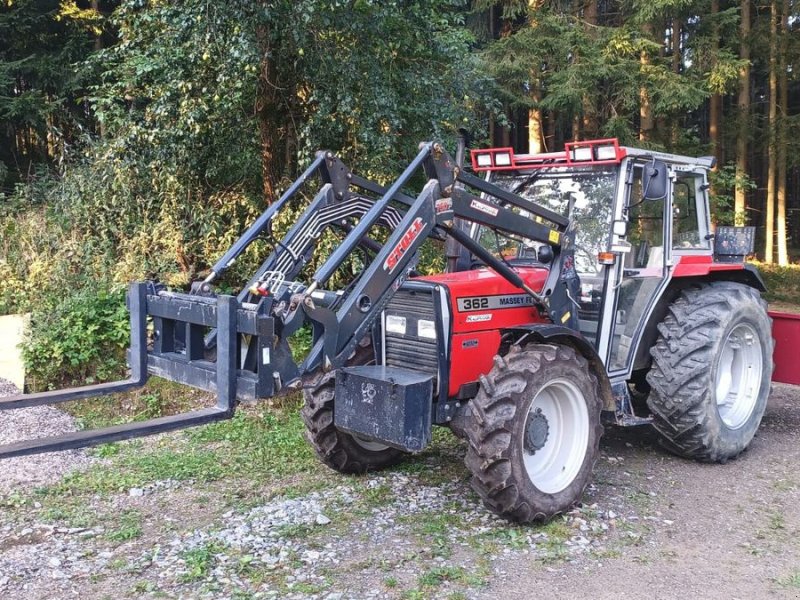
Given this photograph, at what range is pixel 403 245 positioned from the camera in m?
4.16

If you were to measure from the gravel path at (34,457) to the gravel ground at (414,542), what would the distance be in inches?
3.9

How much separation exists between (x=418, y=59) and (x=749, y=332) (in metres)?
4.83

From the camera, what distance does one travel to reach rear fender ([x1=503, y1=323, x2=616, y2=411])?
471 cm

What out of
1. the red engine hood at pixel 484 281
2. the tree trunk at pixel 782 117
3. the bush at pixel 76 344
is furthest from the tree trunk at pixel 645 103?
the bush at pixel 76 344

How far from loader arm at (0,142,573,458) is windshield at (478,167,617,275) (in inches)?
21.6

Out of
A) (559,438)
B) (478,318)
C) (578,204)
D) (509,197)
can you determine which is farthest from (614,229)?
(559,438)

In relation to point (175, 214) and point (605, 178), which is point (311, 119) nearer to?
point (175, 214)

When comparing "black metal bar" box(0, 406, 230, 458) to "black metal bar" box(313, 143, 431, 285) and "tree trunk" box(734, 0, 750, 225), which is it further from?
"tree trunk" box(734, 0, 750, 225)

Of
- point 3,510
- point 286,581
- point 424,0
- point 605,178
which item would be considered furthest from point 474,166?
point 3,510

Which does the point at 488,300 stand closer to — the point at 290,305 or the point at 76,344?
the point at 290,305

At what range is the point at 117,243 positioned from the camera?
30.2 ft

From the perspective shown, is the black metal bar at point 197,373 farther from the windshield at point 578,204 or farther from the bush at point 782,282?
the bush at point 782,282

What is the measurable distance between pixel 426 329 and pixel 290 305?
126cm

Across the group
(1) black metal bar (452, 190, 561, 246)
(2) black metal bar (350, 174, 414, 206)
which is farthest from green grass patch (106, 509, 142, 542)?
(1) black metal bar (452, 190, 561, 246)
